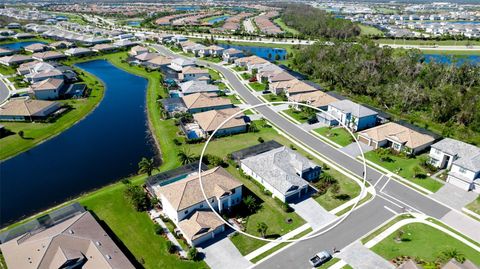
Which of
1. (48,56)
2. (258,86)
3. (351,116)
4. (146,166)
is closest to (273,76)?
(258,86)

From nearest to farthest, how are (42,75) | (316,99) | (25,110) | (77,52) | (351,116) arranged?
1. (351,116)
2. (25,110)
3. (316,99)
4. (42,75)
5. (77,52)

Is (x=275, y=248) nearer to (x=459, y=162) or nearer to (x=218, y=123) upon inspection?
(x=459, y=162)

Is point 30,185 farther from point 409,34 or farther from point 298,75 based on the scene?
point 409,34

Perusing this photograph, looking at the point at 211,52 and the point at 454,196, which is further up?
the point at 211,52

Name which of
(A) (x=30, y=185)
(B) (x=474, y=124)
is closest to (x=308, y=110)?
(B) (x=474, y=124)

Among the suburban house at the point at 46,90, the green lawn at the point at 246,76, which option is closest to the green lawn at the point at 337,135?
the green lawn at the point at 246,76

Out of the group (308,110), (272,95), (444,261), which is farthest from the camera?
(272,95)

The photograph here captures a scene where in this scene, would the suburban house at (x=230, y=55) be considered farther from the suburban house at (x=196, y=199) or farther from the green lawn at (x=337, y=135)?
the suburban house at (x=196, y=199)

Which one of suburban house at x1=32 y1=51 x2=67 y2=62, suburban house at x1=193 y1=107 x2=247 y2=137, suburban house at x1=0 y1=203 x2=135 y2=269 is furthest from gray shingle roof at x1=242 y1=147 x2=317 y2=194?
suburban house at x1=32 y1=51 x2=67 y2=62
